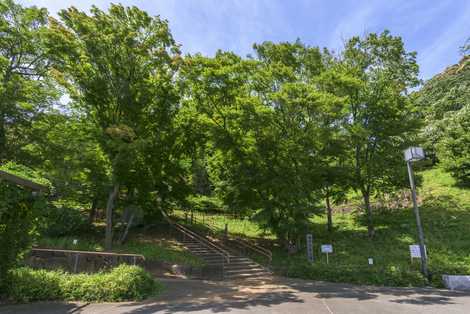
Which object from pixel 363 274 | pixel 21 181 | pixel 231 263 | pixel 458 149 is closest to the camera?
pixel 21 181

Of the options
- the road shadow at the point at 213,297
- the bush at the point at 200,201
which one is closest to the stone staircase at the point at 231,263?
the road shadow at the point at 213,297

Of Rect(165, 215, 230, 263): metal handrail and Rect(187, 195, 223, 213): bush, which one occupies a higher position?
Rect(187, 195, 223, 213): bush

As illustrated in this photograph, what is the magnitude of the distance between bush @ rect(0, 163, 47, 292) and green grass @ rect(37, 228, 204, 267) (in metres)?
6.28

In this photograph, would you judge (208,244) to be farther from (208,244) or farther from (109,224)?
(109,224)

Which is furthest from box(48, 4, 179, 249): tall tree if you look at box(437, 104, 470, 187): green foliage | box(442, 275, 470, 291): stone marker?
box(437, 104, 470, 187): green foliage

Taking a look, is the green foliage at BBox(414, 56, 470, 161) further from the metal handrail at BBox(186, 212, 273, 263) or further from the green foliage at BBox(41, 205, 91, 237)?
the green foliage at BBox(41, 205, 91, 237)

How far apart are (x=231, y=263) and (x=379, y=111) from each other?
36.2 ft

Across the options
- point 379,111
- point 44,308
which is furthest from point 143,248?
point 379,111

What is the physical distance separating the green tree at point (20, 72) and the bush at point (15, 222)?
8.69 metres

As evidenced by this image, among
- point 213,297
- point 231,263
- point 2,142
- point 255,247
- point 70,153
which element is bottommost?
point 213,297

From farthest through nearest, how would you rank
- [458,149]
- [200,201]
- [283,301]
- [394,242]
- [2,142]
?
[200,201]
[458,149]
[2,142]
[394,242]
[283,301]

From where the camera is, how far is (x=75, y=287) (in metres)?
7.36

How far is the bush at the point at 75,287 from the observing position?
22.7ft

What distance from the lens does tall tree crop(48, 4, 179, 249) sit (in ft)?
38.8
